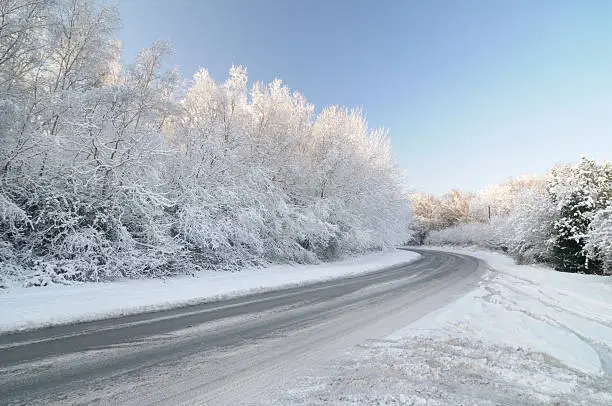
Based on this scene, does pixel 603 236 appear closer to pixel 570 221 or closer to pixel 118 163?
pixel 570 221

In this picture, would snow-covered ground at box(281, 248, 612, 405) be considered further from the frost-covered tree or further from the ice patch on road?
the frost-covered tree

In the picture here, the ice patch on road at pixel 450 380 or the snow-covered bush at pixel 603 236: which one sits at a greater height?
the snow-covered bush at pixel 603 236

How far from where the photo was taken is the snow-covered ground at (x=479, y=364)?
370 cm

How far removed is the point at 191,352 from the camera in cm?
510

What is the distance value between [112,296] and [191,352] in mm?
5462

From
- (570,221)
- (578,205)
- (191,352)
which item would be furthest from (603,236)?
(191,352)

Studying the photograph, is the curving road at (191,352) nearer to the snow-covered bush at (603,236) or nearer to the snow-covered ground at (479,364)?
the snow-covered ground at (479,364)

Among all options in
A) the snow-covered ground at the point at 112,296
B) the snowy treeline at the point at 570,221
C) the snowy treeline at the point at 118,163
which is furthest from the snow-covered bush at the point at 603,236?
the snowy treeline at the point at 118,163

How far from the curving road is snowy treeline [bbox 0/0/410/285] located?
17.9ft

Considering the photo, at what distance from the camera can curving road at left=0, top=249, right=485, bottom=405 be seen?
3.71 metres

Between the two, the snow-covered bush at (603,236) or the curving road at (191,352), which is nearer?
the curving road at (191,352)

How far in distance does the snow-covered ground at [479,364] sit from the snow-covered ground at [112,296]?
18.8 ft

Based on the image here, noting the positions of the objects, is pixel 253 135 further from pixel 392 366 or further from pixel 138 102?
pixel 392 366

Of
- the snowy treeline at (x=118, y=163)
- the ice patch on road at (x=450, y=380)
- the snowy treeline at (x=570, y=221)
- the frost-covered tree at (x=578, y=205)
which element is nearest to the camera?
the ice patch on road at (x=450, y=380)
